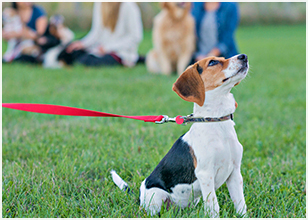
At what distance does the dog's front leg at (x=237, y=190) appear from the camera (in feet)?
6.49

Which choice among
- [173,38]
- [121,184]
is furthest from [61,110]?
[173,38]

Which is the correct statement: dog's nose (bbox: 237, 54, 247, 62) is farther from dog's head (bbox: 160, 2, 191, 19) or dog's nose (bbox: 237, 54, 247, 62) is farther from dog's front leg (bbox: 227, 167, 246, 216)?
dog's head (bbox: 160, 2, 191, 19)

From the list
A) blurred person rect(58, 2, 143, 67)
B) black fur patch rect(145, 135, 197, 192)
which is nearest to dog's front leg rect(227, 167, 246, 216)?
black fur patch rect(145, 135, 197, 192)

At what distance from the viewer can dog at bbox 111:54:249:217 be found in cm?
183

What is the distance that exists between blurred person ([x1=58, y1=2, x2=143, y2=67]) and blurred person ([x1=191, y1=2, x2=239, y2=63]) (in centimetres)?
203

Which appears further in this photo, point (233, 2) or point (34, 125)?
point (233, 2)

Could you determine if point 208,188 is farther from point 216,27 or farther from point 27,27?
point 27,27

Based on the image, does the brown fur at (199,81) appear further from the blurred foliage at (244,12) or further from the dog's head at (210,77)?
the blurred foliage at (244,12)

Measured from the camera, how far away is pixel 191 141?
76.2 inches

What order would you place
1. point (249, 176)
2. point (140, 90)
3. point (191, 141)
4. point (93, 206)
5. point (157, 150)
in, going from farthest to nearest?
point (140, 90) < point (157, 150) < point (249, 176) < point (93, 206) < point (191, 141)

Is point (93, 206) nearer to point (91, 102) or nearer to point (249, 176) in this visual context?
point (249, 176)

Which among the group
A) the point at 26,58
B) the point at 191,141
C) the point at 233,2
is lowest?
the point at 26,58

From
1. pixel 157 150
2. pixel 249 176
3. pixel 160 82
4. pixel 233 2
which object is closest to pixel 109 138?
pixel 157 150

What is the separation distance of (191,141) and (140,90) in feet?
13.6
